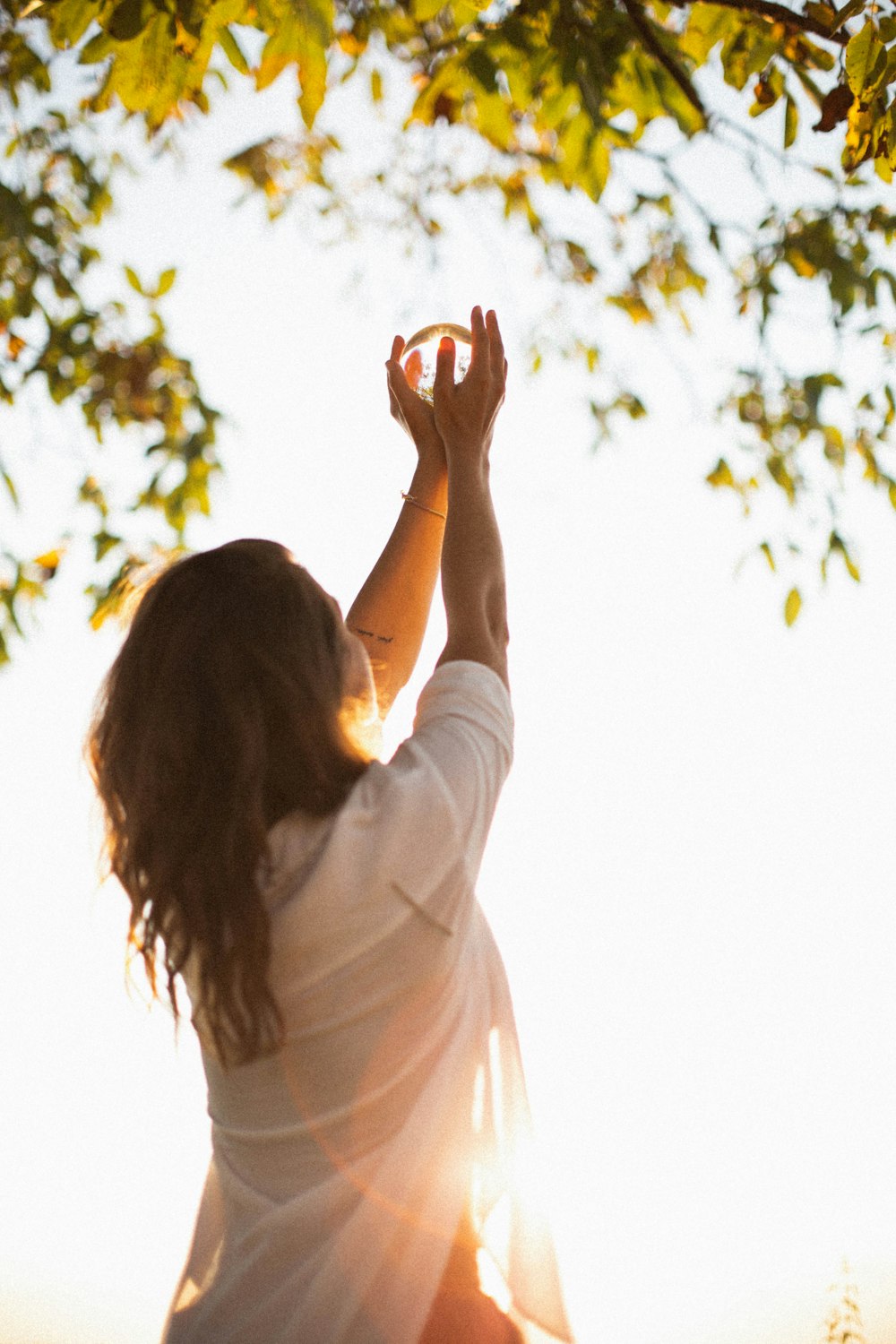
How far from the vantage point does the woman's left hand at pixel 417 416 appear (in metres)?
2.09

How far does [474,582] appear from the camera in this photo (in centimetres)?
160

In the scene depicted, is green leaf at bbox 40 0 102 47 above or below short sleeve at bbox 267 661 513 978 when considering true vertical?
above

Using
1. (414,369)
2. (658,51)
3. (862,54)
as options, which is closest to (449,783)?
(414,369)

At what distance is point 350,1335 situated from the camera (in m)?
1.32

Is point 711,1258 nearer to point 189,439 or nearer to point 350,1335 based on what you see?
point 189,439

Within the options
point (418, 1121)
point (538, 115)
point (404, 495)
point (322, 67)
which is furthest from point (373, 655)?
point (538, 115)

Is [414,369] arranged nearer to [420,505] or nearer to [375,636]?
[420,505]

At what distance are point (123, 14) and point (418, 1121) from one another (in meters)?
2.12

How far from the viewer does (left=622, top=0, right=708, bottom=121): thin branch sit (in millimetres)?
2955

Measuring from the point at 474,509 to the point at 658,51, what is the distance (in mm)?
2058

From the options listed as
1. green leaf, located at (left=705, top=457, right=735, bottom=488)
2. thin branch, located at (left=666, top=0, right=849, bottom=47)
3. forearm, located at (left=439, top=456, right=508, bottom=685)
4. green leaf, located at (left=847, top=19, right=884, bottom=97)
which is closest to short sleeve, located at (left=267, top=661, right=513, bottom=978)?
forearm, located at (left=439, top=456, right=508, bottom=685)

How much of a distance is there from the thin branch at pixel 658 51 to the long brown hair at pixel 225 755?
2243 millimetres

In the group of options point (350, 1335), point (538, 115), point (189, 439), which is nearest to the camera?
point (350, 1335)

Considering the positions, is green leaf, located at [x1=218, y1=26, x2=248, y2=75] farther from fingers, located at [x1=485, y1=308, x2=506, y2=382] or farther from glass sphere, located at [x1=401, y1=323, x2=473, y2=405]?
fingers, located at [x1=485, y1=308, x2=506, y2=382]
